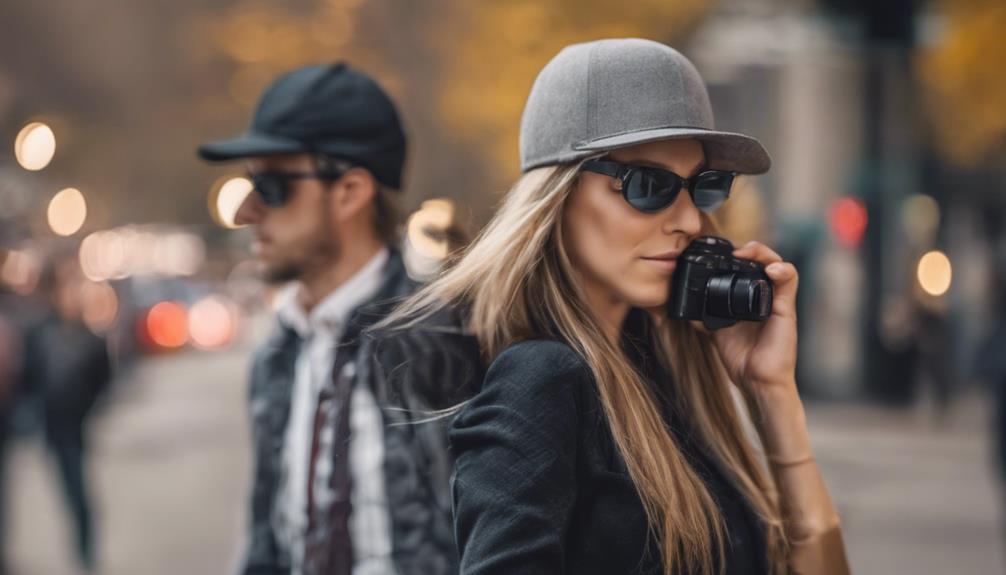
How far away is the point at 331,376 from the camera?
9.98 feet

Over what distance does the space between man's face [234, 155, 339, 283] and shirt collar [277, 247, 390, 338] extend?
7 centimetres

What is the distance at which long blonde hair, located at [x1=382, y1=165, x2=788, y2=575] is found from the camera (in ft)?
6.38

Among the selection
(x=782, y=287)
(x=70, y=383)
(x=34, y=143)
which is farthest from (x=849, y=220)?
(x=34, y=143)

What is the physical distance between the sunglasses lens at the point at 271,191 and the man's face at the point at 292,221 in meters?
0.01

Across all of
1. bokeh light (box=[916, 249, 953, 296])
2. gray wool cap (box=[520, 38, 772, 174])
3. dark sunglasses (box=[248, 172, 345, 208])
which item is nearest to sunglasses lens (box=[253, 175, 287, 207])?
dark sunglasses (box=[248, 172, 345, 208])

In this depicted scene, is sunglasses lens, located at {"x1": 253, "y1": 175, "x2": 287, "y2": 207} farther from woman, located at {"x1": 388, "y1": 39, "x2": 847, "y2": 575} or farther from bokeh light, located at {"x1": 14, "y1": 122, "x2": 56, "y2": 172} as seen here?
bokeh light, located at {"x1": 14, "y1": 122, "x2": 56, "y2": 172}

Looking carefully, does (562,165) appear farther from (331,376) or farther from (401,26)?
(401,26)

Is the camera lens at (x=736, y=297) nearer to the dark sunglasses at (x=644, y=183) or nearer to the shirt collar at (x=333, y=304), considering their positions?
the dark sunglasses at (x=644, y=183)

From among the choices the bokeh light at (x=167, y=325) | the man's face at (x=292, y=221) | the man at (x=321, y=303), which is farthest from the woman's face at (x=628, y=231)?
the bokeh light at (x=167, y=325)

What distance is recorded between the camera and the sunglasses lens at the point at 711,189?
2162 millimetres

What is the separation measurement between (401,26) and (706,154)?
15.9 metres

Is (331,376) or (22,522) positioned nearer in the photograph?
(331,376)

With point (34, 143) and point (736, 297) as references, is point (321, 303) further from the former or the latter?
point (34, 143)

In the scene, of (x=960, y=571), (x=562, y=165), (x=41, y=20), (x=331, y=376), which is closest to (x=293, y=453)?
(x=331, y=376)
